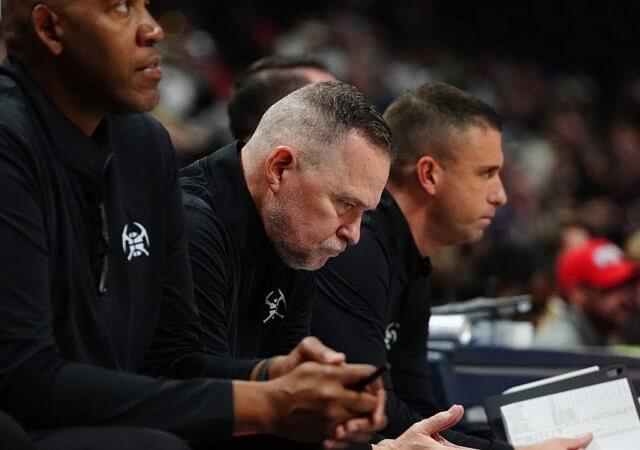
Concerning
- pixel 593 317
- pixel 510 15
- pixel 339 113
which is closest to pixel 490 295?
pixel 593 317

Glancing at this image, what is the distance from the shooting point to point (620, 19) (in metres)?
11.0

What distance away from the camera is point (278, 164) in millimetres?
2689

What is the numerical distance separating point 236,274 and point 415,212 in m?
1.01

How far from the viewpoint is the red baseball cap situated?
20.5 ft

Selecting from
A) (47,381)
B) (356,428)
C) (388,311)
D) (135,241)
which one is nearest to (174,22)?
(388,311)

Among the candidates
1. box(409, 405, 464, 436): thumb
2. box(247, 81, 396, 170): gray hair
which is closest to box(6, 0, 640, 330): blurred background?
box(409, 405, 464, 436): thumb

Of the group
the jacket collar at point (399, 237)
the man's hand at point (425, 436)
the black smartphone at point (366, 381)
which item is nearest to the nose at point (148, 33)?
the black smartphone at point (366, 381)

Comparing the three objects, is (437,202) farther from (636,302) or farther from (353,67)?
(353,67)

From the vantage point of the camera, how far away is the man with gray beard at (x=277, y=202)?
2.63 meters

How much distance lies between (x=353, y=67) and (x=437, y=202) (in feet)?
18.2

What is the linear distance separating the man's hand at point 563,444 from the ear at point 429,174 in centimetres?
85

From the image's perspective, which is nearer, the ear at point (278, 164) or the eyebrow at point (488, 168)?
the ear at point (278, 164)

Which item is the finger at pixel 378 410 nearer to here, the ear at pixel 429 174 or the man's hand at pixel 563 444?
the man's hand at pixel 563 444

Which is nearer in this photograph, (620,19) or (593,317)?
(593,317)
